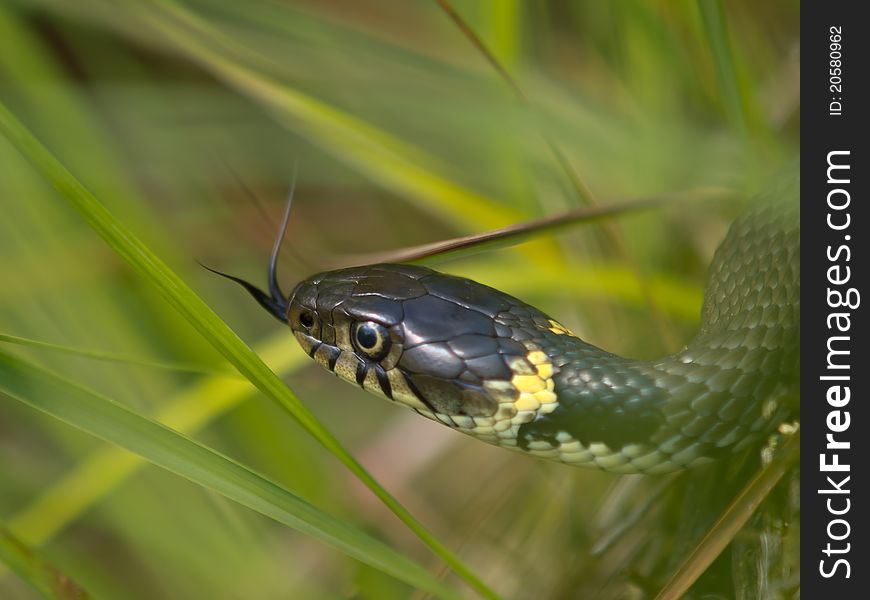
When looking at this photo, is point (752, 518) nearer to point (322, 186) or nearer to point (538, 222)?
point (538, 222)

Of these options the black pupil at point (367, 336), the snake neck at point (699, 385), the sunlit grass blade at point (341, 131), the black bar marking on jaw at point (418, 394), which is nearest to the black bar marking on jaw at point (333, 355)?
the black pupil at point (367, 336)

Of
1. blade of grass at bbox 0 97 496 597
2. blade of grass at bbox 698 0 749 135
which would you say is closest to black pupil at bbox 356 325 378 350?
blade of grass at bbox 0 97 496 597

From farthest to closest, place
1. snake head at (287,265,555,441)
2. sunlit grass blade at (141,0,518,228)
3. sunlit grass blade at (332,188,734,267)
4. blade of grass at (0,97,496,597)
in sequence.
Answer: sunlit grass blade at (141,0,518,228)
snake head at (287,265,555,441)
sunlit grass blade at (332,188,734,267)
blade of grass at (0,97,496,597)

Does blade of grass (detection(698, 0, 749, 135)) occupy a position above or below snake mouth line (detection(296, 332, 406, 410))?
above

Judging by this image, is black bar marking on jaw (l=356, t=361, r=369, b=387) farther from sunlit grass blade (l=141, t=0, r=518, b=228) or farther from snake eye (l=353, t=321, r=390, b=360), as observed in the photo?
sunlit grass blade (l=141, t=0, r=518, b=228)

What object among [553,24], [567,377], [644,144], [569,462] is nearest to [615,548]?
[569,462]

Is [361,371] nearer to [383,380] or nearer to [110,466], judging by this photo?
[383,380]
